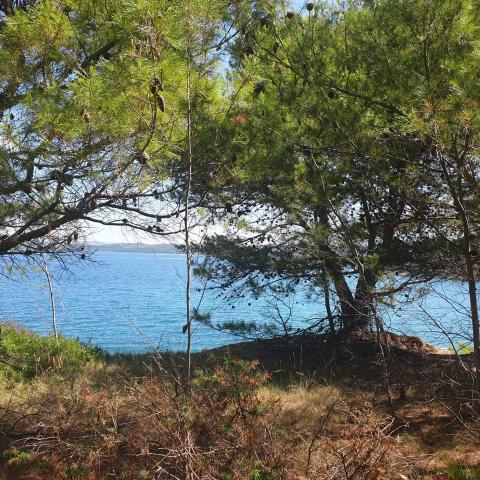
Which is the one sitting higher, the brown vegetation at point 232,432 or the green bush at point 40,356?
→ the green bush at point 40,356

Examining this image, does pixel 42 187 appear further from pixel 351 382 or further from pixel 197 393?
pixel 351 382

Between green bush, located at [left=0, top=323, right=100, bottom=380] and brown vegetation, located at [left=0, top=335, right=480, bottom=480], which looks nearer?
brown vegetation, located at [left=0, top=335, right=480, bottom=480]

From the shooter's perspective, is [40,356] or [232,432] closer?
[232,432]

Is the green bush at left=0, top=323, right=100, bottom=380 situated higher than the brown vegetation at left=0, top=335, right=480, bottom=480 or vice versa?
the green bush at left=0, top=323, right=100, bottom=380

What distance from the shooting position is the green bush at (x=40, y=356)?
7.70 m

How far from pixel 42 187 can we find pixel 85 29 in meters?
1.56

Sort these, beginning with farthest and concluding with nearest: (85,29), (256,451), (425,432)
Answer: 1. (425,432)
2. (85,29)
3. (256,451)

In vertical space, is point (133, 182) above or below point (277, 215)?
below

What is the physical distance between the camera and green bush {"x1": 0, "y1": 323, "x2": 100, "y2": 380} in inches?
303

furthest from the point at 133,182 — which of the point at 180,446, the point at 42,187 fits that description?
the point at 180,446

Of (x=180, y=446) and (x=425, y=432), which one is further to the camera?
(x=425, y=432)

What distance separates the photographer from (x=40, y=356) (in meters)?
8.48

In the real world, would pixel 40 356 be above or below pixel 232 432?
above

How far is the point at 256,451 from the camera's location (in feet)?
11.5
